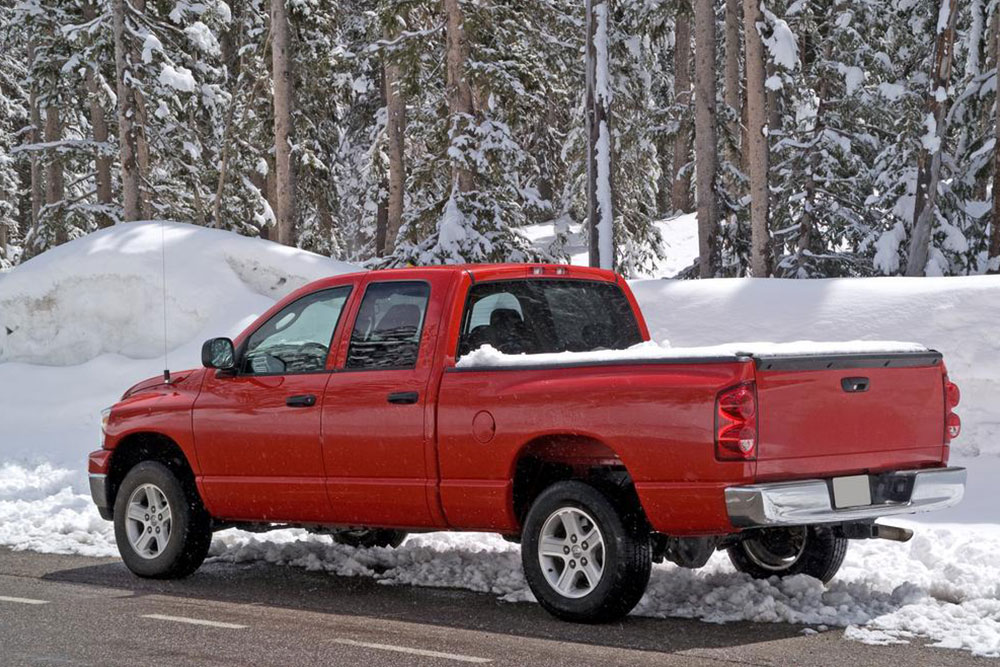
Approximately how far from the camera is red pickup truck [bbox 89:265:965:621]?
685cm

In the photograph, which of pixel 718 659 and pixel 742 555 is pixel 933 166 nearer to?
pixel 742 555

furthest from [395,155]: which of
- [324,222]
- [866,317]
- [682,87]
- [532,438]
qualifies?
[532,438]

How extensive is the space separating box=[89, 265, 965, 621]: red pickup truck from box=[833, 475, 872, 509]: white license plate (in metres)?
0.01

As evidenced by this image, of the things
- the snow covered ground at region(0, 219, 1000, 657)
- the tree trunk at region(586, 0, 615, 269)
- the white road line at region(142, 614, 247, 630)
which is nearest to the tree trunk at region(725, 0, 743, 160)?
the tree trunk at region(586, 0, 615, 269)

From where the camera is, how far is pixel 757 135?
885 inches

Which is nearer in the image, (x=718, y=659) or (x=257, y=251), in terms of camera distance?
(x=718, y=659)

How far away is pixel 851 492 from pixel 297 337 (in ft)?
12.8

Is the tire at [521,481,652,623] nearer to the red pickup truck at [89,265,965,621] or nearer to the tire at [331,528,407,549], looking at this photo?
the red pickup truck at [89,265,965,621]

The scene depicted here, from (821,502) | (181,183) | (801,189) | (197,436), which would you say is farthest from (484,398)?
(181,183)

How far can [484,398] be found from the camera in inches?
303

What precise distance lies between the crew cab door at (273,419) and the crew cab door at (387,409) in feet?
0.52

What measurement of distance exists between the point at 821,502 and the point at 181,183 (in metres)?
30.3

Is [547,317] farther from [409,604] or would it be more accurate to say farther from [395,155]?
[395,155]

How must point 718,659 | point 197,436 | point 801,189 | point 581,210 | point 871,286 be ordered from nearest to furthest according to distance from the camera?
point 718,659
point 197,436
point 871,286
point 801,189
point 581,210
